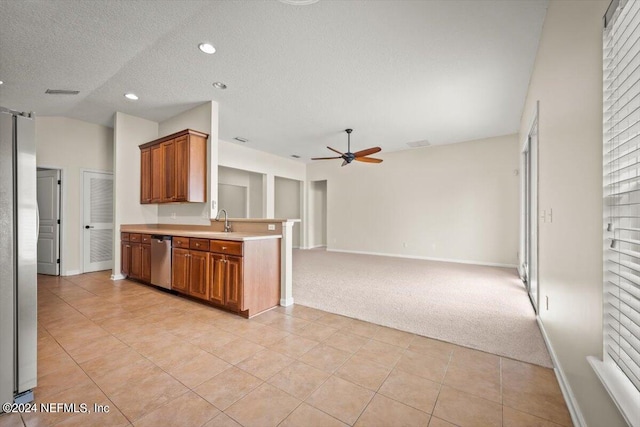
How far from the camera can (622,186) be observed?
1.06 metres

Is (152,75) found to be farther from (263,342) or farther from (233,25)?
(263,342)

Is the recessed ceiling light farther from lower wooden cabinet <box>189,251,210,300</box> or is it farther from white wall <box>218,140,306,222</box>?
white wall <box>218,140,306,222</box>

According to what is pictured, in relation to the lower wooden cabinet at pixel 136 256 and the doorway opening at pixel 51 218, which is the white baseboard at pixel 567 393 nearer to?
the lower wooden cabinet at pixel 136 256

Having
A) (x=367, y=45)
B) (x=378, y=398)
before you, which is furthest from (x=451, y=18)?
(x=378, y=398)

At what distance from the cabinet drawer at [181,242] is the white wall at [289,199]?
5769 millimetres

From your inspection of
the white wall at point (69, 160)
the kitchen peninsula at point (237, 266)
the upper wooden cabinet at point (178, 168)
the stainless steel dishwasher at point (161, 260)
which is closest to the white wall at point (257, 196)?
the upper wooden cabinet at point (178, 168)

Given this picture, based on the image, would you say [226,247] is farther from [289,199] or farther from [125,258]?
[289,199]

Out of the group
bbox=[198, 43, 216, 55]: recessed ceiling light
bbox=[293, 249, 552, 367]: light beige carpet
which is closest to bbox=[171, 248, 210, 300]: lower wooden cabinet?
bbox=[293, 249, 552, 367]: light beige carpet

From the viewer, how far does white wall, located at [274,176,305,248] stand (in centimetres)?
941

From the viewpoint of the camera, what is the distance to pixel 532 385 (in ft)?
5.87

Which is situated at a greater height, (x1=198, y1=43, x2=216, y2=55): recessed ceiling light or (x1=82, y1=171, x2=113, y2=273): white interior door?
(x1=198, y1=43, x2=216, y2=55): recessed ceiling light

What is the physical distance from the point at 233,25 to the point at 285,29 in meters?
0.47

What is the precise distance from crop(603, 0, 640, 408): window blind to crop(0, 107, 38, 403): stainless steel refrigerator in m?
2.83

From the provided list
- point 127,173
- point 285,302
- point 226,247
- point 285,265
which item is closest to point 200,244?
point 226,247
